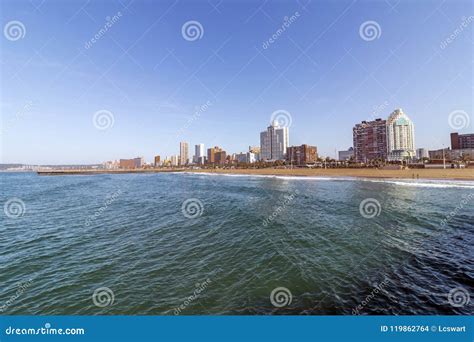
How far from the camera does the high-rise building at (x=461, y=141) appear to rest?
534ft

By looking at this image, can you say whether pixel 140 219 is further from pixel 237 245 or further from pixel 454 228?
pixel 454 228

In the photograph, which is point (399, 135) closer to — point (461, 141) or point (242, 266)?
point (461, 141)

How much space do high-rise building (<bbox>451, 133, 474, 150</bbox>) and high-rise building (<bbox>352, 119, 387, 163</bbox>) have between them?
200ft

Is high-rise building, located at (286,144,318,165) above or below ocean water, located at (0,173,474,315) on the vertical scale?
above

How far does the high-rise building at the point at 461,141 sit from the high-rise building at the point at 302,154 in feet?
333

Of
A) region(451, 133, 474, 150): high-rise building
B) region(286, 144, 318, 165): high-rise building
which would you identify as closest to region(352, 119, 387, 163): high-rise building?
region(286, 144, 318, 165): high-rise building

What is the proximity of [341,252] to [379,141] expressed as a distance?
596 feet

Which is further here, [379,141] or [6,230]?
[379,141]

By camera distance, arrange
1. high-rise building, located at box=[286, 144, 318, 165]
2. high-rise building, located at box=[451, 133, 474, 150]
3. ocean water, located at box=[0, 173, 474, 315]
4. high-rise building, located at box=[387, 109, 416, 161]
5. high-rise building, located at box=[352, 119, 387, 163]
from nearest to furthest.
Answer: ocean water, located at box=[0, 173, 474, 315] < high-rise building, located at box=[387, 109, 416, 161] < high-rise building, located at box=[352, 119, 387, 163] < high-rise building, located at box=[451, 133, 474, 150] < high-rise building, located at box=[286, 144, 318, 165]

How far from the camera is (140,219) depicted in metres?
19.1

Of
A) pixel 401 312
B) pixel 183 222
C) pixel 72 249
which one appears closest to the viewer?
pixel 401 312

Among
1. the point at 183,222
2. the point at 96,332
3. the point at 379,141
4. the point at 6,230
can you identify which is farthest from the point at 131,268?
the point at 379,141

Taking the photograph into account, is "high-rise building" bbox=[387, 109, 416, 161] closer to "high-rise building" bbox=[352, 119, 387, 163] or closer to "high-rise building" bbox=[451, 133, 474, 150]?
"high-rise building" bbox=[352, 119, 387, 163]

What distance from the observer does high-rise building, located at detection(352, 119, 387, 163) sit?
160m
